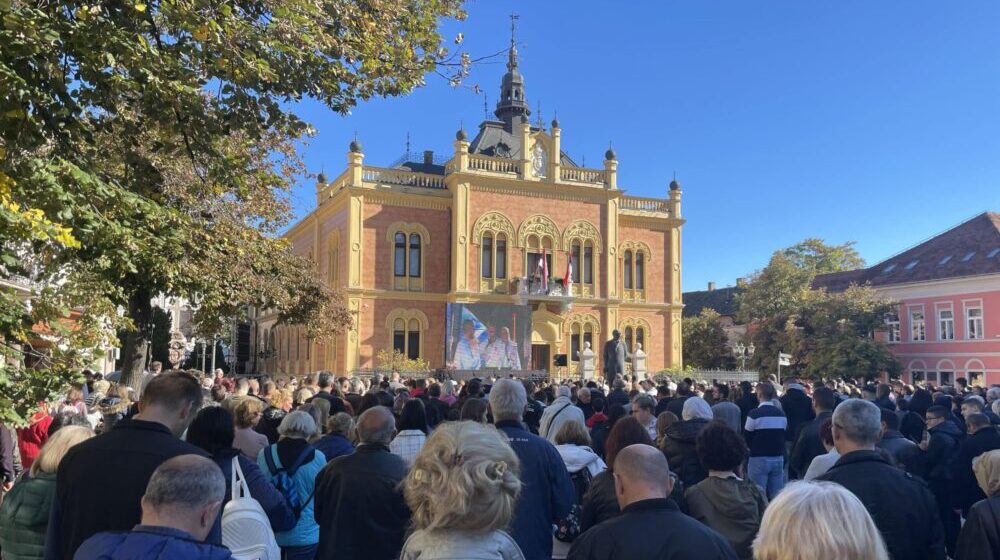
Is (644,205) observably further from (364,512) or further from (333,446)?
(364,512)

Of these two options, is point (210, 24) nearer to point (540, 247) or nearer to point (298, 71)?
point (298, 71)

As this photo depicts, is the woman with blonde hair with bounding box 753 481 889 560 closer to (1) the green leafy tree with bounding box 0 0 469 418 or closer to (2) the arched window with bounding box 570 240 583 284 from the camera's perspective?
(1) the green leafy tree with bounding box 0 0 469 418

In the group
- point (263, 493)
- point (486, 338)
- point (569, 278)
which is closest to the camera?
point (263, 493)

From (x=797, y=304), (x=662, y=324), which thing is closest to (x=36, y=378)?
(x=662, y=324)

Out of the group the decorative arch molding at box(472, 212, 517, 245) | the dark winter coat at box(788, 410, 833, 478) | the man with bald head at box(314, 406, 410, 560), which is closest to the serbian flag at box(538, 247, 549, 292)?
the decorative arch molding at box(472, 212, 517, 245)

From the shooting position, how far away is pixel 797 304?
39375 millimetres

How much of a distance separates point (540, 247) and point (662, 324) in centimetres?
827

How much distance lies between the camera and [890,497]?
3932 mm

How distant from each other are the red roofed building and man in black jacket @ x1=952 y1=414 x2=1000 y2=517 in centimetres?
3169

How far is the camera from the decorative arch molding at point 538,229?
119 feet

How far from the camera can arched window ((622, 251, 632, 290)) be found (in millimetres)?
39344

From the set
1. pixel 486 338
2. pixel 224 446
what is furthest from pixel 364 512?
pixel 486 338

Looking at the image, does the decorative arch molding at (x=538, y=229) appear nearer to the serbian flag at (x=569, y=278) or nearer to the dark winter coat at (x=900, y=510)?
the serbian flag at (x=569, y=278)

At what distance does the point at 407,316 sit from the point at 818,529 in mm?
32657
